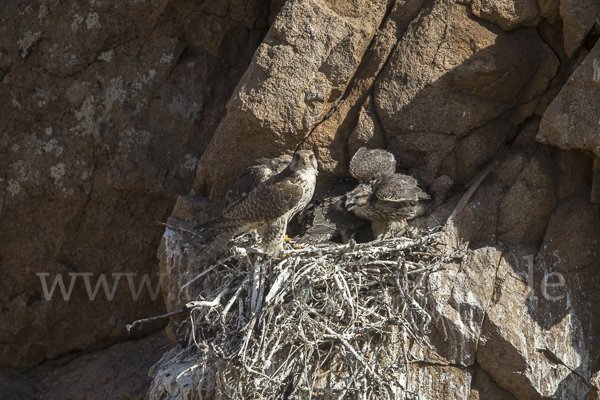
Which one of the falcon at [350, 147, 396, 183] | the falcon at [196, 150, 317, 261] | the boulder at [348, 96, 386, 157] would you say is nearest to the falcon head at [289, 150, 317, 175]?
the falcon at [196, 150, 317, 261]

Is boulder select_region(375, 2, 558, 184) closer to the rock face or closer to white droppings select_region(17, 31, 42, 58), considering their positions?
the rock face

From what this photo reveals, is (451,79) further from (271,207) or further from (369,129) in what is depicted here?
(271,207)

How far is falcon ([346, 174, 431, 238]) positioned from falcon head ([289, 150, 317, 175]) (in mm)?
Answer: 382

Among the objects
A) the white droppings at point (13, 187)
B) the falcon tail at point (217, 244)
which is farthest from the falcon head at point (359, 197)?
the white droppings at point (13, 187)

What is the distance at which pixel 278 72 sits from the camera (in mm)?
3916

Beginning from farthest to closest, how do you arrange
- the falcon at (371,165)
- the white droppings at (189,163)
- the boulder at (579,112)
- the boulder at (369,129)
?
1. the white droppings at (189,163)
2. the boulder at (369,129)
3. the falcon at (371,165)
4. the boulder at (579,112)

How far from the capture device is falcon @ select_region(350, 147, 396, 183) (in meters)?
4.01

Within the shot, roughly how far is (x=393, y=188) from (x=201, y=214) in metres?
1.46

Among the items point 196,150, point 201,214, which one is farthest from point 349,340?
point 196,150

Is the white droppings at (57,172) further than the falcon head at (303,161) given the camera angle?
Yes

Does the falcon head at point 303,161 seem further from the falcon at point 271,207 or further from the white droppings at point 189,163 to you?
the white droppings at point 189,163

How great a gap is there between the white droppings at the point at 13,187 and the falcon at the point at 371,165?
2.75m

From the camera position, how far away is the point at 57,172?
184 inches

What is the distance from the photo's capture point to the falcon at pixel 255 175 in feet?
13.2
